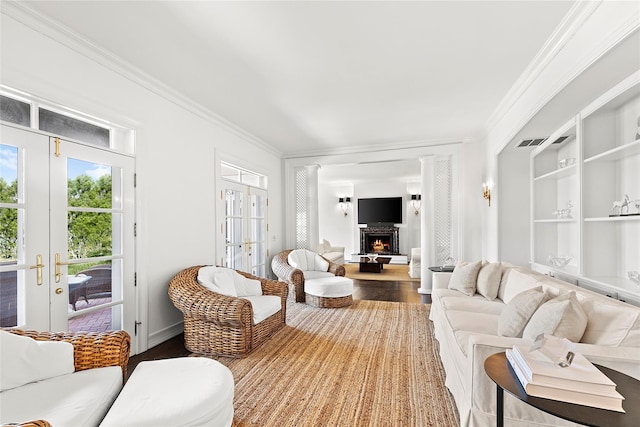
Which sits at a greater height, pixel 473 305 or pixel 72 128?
pixel 72 128

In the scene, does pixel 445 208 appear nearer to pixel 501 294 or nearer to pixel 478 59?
pixel 501 294

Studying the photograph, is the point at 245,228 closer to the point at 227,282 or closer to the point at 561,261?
the point at 227,282

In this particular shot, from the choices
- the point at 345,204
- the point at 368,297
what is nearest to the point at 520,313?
the point at 368,297

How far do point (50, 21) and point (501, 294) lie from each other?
4.49m

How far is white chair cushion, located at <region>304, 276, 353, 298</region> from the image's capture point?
4.22 m

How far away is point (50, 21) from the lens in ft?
6.66

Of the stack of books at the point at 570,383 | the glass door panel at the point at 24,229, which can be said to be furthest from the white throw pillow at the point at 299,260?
the stack of books at the point at 570,383

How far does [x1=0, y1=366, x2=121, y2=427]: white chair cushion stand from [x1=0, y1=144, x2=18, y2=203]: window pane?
1.26 meters

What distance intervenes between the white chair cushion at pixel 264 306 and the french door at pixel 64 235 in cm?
113

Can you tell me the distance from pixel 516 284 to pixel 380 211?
6715 mm

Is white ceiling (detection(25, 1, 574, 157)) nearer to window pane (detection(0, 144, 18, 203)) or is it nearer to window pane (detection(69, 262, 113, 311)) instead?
window pane (detection(0, 144, 18, 203))

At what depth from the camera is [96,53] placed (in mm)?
2369

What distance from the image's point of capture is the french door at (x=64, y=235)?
6.33 ft

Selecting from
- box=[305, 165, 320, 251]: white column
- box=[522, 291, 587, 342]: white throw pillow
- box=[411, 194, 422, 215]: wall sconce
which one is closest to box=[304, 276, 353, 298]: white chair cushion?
box=[305, 165, 320, 251]: white column
